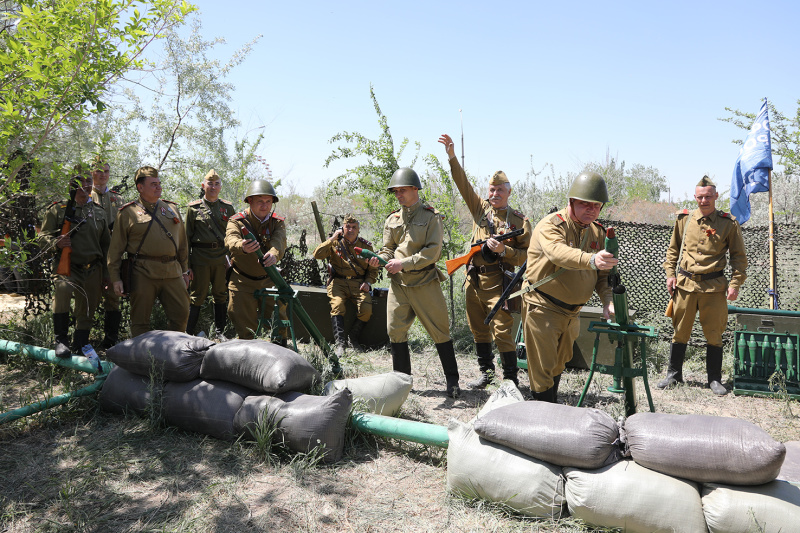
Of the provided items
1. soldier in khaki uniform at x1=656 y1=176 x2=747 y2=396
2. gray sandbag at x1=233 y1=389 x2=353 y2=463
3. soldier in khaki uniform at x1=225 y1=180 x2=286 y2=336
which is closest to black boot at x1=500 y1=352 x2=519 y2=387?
soldier in khaki uniform at x1=656 y1=176 x2=747 y2=396

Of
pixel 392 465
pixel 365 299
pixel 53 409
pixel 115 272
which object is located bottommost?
pixel 392 465

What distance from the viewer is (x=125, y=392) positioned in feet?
13.8

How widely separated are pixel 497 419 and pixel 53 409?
3424mm

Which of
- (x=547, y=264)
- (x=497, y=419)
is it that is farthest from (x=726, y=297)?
(x=497, y=419)

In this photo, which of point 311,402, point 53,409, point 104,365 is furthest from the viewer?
point 104,365

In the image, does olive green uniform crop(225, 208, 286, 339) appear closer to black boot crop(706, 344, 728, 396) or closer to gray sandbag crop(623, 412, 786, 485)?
gray sandbag crop(623, 412, 786, 485)

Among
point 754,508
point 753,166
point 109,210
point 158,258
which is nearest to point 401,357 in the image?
point 158,258

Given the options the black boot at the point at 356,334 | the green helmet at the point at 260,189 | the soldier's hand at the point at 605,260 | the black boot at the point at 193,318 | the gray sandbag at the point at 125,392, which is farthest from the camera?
the black boot at the point at 356,334

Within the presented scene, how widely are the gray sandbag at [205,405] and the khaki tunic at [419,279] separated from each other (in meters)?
1.72

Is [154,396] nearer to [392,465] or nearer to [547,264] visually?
[392,465]

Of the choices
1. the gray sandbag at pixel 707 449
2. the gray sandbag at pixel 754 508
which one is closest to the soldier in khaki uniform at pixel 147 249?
the gray sandbag at pixel 707 449

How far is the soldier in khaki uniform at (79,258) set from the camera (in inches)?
214

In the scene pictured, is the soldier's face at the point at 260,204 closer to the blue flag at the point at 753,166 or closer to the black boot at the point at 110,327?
the black boot at the point at 110,327

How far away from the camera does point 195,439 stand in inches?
155
